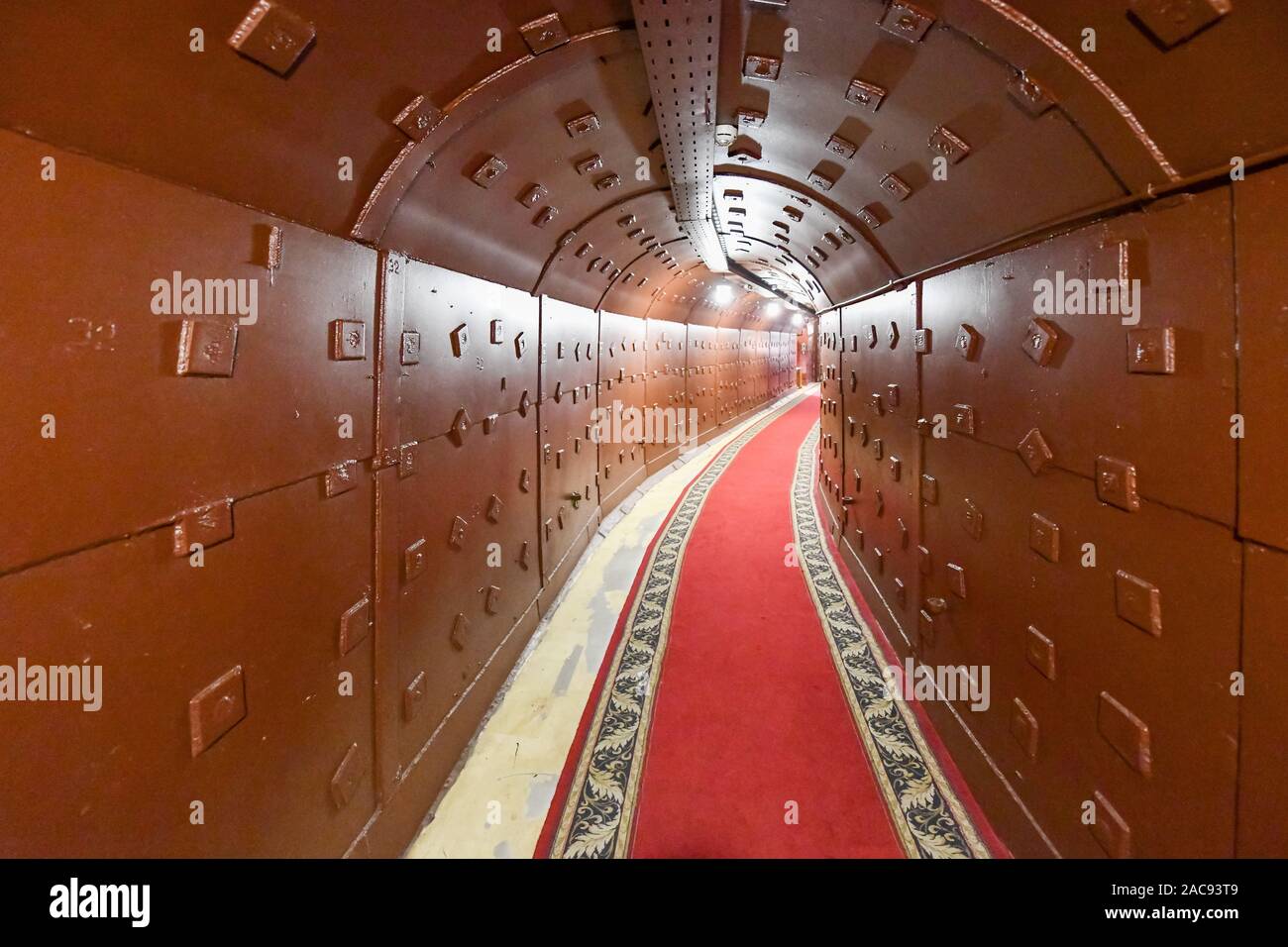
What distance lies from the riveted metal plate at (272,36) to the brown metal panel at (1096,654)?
3084 mm

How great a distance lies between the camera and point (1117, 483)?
187cm

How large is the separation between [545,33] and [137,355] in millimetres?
2111

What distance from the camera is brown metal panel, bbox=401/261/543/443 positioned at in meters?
2.78

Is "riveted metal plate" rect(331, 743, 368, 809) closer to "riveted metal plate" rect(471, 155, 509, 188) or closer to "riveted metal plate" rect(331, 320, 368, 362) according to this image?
"riveted metal plate" rect(331, 320, 368, 362)

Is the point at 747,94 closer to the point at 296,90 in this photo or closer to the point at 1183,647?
the point at 296,90

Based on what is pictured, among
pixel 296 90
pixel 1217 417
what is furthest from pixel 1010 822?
pixel 296 90

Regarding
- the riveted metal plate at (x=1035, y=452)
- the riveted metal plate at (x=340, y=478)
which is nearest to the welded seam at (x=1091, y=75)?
the riveted metal plate at (x=1035, y=452)

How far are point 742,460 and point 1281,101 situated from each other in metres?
10.5

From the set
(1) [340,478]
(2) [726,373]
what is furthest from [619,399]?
(2) [726,373]

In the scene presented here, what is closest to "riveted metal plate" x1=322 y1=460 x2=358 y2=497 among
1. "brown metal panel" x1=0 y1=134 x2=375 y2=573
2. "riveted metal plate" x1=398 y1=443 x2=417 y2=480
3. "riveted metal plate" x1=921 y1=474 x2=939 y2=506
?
"brown metal panel" x1=0 y1=134 x2=375 y2=573

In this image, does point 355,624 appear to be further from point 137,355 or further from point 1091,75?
point 1091,75

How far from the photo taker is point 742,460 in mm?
11734

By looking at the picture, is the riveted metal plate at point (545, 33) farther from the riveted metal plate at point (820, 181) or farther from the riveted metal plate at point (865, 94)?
the riveted metal plate at point (820, 181)

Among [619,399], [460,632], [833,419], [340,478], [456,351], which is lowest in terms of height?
[460,632]
